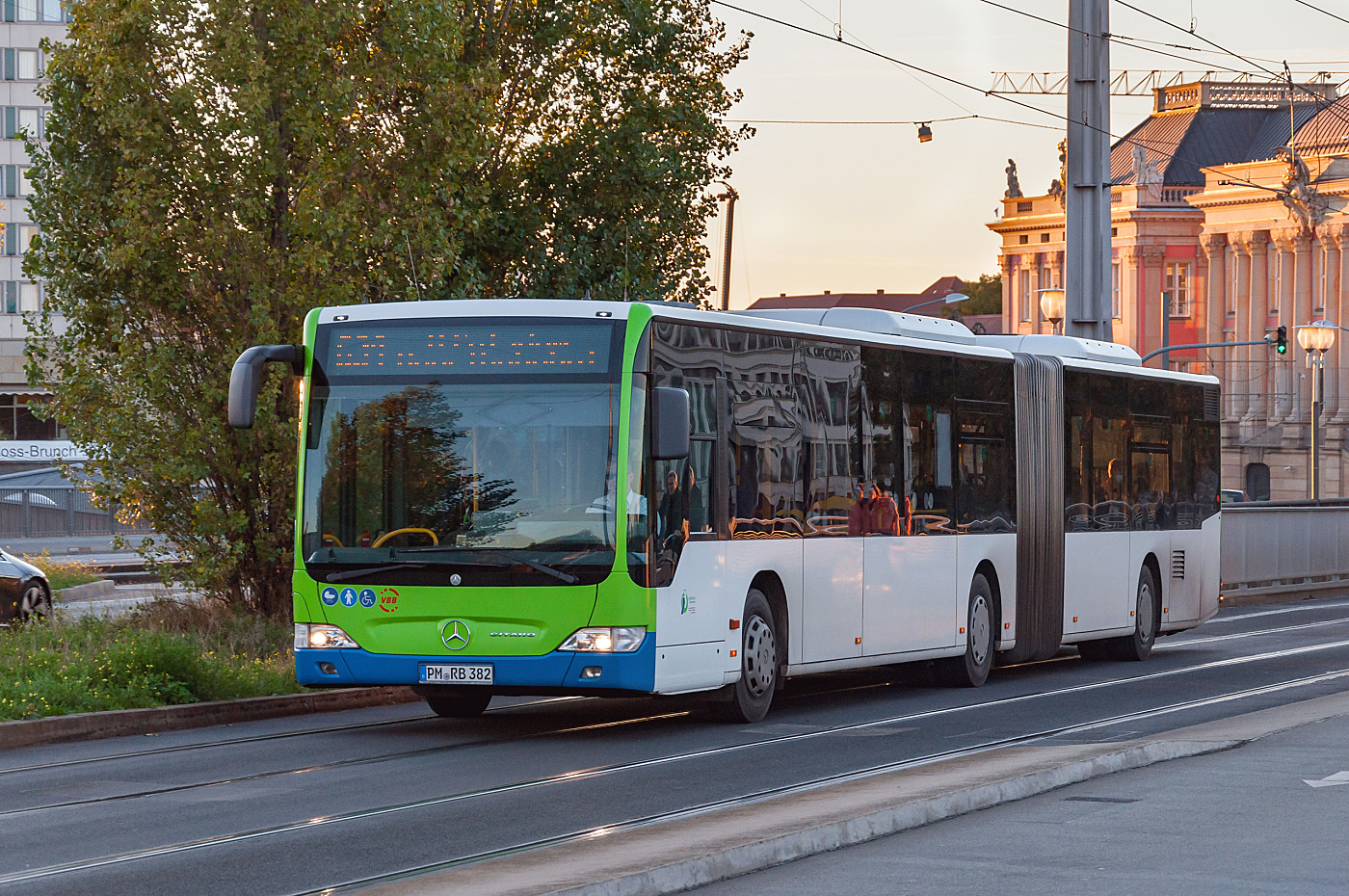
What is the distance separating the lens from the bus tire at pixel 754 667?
586 inches

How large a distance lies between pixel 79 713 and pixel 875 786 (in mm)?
6109

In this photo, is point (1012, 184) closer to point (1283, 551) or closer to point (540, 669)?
point (1283, 551)

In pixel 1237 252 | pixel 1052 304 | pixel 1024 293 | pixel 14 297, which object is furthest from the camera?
pixel 1024 293

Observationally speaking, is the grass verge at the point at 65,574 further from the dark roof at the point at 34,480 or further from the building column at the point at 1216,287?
the building column at the point at 1216,287

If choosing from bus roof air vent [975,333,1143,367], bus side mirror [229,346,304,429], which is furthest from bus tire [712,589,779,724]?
bus roof air vent [975,333,1143,367]

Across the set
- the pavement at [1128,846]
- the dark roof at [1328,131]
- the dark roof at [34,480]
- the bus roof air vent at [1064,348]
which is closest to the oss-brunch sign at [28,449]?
the dark roof at [34,480]

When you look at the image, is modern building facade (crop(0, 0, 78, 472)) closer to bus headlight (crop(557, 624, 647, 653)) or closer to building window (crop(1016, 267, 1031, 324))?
building window (crop(1016, 267, 1031, 324))

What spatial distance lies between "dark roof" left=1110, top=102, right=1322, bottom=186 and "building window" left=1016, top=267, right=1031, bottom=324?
7.10 metres

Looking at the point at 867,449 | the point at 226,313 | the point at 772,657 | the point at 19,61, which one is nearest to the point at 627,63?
the point at 226,313

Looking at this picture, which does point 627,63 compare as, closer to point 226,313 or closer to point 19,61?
point 226,313

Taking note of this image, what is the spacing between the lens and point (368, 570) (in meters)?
13.8

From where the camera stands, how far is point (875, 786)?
10.7 meters

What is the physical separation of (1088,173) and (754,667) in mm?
15185

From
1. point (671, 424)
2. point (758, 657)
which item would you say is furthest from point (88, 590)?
point (671, 424)
